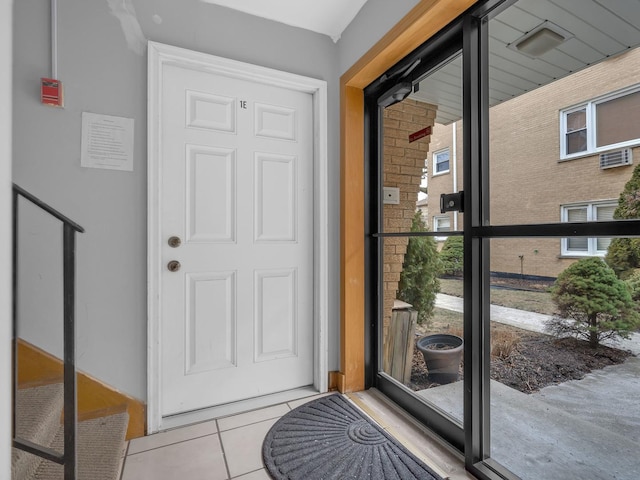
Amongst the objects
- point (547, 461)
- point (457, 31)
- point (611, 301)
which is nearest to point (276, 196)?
point (457, 31)

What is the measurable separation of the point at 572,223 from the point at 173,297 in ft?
6.11

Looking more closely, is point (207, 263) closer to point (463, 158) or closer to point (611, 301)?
point (463, 158)

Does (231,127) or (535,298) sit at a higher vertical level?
(231,127)

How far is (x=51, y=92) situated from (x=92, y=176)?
1.32 feet

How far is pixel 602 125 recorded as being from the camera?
105cm

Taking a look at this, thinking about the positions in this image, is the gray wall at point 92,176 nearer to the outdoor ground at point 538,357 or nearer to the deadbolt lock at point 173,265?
the deadbolt lock at point 173,265

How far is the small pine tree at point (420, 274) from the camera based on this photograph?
6.00 ft

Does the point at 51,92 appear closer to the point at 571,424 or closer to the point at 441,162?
the point at 441,162

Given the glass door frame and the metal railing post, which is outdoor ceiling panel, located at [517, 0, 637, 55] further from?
the metal railing post

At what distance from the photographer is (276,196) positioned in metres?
2.05

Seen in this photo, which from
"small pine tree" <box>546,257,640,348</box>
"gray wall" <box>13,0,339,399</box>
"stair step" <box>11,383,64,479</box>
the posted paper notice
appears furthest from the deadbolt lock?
"small pine tree" <box>546,257,640,348</box>

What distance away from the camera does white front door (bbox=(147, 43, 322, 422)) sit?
1.79 meters

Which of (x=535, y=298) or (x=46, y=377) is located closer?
(x=535, y=298)

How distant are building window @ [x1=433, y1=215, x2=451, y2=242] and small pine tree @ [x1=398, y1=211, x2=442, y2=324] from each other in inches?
3.0
